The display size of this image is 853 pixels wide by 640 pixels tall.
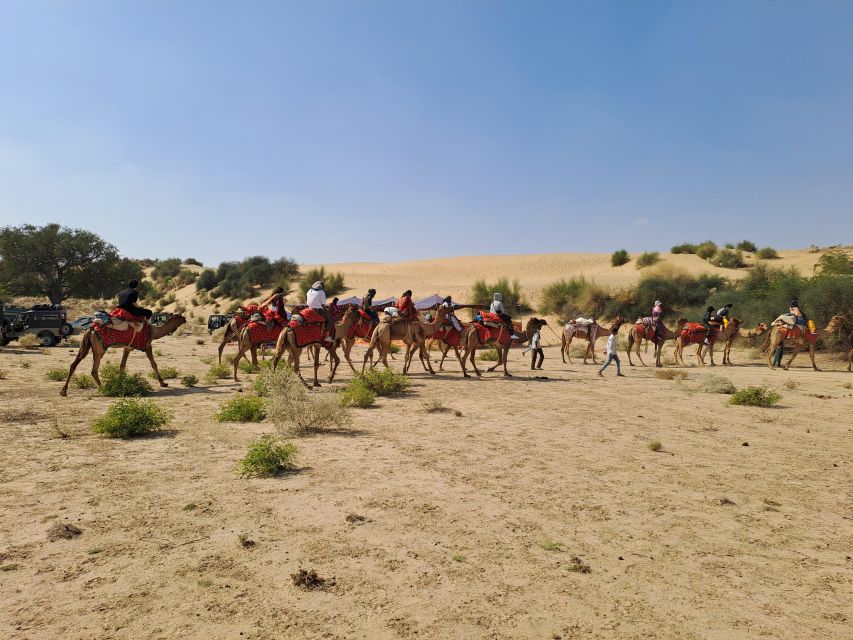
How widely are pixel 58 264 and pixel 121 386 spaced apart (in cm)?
4256

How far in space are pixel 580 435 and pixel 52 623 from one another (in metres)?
7.52

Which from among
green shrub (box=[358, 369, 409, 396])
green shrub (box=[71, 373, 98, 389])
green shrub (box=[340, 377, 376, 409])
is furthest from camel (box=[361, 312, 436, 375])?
green shrub (box=[71, 373, 98, 389])

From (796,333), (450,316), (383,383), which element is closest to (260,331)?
(383,383)

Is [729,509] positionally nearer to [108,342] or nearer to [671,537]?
[671,537]

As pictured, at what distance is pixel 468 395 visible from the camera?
13.1 m

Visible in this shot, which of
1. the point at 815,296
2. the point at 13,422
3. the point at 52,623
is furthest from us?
the point at 815,296

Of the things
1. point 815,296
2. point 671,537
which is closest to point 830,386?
point 815,296

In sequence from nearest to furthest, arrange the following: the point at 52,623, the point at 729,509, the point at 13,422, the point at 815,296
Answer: the point at 52,623 < the point at 729,509 < the point at 13,422 < the point at 815,296

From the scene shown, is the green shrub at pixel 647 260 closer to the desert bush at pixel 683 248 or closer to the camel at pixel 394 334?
the desert bush at pixel 683 248

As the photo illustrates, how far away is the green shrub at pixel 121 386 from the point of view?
40.1ft

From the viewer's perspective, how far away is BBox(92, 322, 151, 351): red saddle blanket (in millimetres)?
12547

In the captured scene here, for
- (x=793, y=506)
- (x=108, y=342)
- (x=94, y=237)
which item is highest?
(x=94, y=237)

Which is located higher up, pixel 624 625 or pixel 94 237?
pixel 94 237

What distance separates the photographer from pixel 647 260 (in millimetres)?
53344
